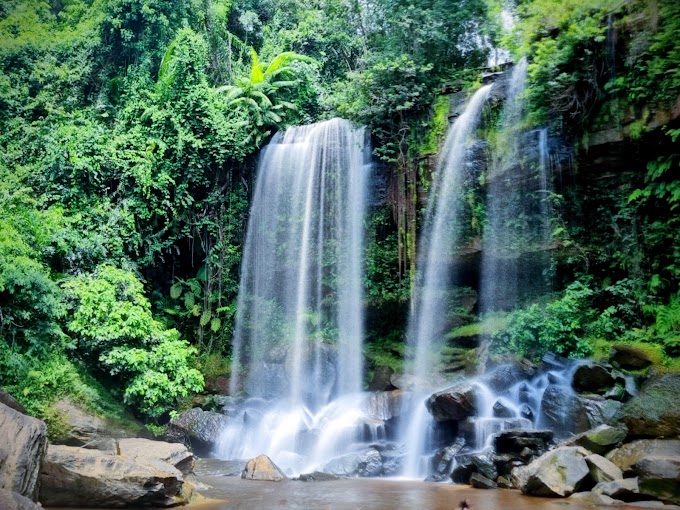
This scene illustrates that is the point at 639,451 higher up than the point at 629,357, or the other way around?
the point at 629,357

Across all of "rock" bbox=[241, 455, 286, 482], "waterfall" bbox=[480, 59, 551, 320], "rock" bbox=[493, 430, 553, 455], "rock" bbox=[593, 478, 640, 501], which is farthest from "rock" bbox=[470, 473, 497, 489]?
"waterfall" bbox=[480, 59, 551, 320]

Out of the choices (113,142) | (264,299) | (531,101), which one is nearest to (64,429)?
(264,299)

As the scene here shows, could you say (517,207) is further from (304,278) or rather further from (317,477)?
(317,477)

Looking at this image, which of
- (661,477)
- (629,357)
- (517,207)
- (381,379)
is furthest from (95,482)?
(517,207)

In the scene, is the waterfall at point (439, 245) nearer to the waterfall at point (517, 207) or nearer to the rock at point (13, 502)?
the waterfall at point (517, 207)

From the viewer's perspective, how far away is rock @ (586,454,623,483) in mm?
6684

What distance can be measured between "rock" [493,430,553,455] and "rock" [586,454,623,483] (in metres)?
1.05

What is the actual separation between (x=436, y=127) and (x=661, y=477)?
32.8 ft

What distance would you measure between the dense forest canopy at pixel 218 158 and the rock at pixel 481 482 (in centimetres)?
425

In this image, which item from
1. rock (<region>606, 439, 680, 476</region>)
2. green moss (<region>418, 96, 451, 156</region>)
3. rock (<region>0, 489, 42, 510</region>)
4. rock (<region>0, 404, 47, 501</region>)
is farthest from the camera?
green moss (<region>418, 96, 451, 156</region>)

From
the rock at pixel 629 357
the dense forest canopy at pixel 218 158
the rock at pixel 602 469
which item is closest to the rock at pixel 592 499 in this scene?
the rock at pixel 602 469

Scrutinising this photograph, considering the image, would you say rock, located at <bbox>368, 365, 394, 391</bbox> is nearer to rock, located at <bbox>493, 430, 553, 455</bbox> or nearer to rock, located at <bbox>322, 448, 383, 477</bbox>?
rock, located at <bbox>322, 448, 383, 477</bbox>

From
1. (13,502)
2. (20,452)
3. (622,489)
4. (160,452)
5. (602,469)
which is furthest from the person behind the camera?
(160,452)

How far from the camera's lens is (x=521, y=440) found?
8039mm
